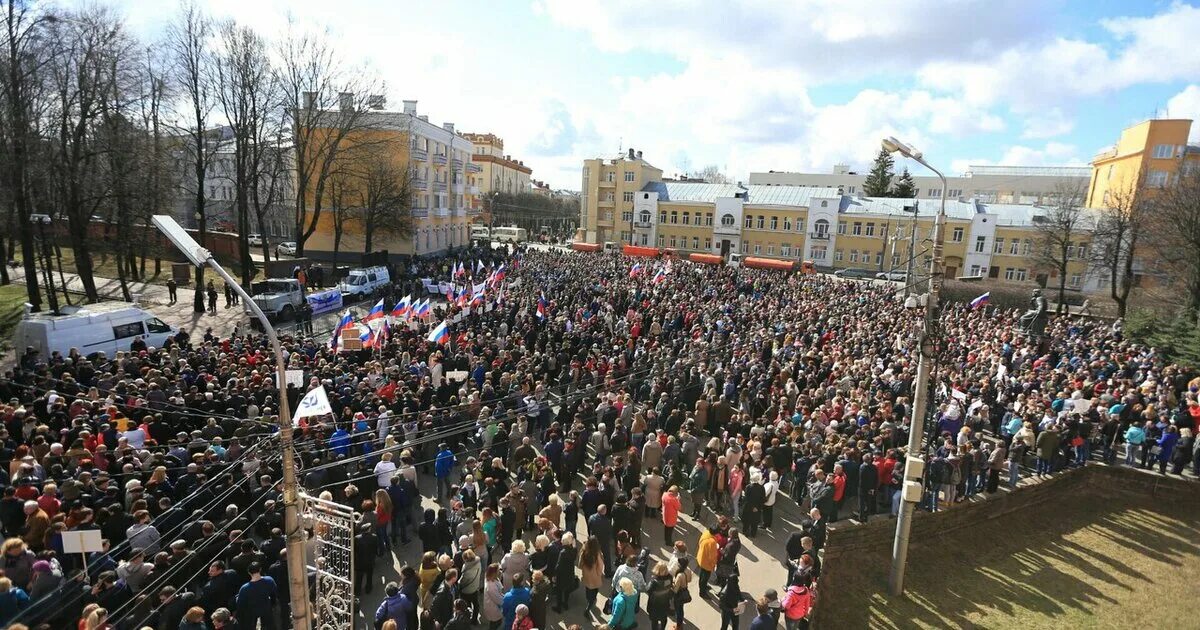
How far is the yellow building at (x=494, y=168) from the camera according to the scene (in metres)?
96.1

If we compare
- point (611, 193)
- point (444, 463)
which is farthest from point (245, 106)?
point (611, 193)

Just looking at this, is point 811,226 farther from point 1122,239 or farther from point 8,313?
point 8,313

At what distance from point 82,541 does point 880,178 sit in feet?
252

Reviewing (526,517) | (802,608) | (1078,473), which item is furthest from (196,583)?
(1078,473)

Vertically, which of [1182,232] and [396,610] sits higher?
[1182,232]

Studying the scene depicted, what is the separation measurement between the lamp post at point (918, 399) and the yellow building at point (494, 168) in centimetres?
8169

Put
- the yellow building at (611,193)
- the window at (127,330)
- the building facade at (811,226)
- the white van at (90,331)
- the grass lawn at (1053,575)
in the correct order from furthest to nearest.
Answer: the yellow building at (611,193) < the building facade at (811,226) < the window at (127,330) < the white van at (90,331) < the grass lawn at (1053,575)

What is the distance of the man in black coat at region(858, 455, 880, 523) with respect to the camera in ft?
34.4

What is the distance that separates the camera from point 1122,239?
112ft

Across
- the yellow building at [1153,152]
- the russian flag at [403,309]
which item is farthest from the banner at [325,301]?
the yellow building at [1153,152]

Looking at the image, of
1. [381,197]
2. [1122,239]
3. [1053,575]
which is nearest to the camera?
[1053,575]

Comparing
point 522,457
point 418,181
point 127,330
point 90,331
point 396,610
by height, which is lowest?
point 396,610

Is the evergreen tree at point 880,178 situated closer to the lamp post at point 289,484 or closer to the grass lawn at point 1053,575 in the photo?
the grass lawn at point 1053,575

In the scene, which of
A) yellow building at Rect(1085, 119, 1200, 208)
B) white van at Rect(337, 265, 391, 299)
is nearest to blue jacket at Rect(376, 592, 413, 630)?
white van at Rect(337, 265, 391, 299)
